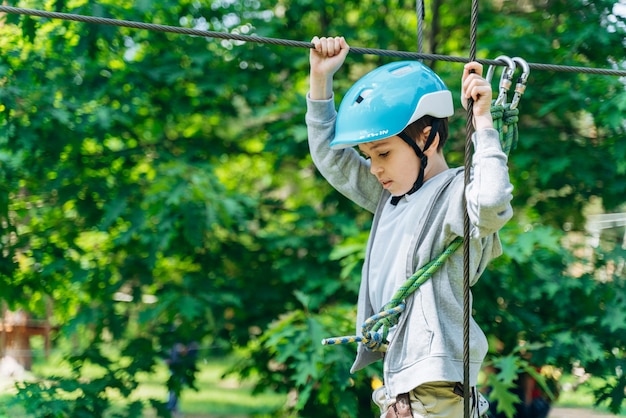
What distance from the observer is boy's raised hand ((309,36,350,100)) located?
8.15 ft

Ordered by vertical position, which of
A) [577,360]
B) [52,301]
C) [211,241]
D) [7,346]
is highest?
[211,241]

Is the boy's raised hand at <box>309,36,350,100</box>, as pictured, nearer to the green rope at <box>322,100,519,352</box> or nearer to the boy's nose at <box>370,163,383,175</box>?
the boy's nose at <box>370,163,383,175</box>

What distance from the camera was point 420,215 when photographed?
2262mm

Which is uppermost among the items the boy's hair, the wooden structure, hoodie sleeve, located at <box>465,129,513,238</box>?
the boy's hair

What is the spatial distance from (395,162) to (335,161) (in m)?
0.31

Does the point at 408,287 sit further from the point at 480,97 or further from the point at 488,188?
the point at 480,97

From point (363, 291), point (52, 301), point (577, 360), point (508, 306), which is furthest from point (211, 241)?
point (363, 291)

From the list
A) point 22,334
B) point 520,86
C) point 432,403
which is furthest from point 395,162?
point 22,334

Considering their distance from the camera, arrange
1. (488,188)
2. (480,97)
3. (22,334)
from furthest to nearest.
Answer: (22,334)
(480,97)
(488,188)

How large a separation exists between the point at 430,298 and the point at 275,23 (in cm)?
309

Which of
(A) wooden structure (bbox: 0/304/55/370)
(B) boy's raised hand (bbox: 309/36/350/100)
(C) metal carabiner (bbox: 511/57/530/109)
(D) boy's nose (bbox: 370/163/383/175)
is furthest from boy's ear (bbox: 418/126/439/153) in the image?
(A) wooden structure (bbox: 0/304/55/370)

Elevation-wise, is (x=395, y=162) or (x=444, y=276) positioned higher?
(x=395, y=162)

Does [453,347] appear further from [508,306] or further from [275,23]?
[275,23]

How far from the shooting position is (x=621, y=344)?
4555mm
